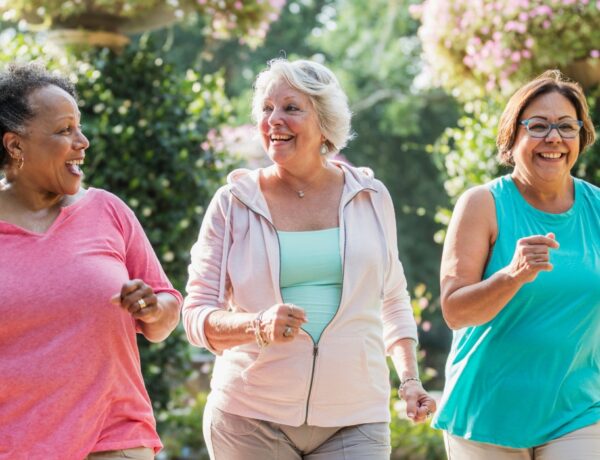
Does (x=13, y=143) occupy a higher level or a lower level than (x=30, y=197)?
higher

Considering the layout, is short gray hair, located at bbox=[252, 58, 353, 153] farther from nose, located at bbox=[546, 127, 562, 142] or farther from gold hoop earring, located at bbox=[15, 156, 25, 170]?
gold hoop earring, located at bbox=[15, 156, 25, 170]

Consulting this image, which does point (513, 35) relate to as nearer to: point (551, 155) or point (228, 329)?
point (551, 155)

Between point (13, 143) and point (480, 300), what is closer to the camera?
point (13, 143)

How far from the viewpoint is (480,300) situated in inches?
133

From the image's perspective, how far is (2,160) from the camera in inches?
129

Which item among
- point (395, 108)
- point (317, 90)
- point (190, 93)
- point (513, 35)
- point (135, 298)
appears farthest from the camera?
point (395, 108)

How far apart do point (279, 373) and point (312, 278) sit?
31 cm

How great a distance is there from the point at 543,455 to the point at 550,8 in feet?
11.2

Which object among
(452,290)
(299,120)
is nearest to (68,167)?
(299,120)

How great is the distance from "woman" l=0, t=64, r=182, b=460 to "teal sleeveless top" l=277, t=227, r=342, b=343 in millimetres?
353

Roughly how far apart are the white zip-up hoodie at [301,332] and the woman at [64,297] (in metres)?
0.22

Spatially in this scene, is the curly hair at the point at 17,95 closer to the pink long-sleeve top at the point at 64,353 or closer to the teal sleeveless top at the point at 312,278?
the pink long-sleeve top at the point at 64,353

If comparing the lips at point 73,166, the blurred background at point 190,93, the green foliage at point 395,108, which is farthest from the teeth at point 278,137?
the green foliage at point 395,108

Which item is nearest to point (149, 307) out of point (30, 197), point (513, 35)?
point (30, 197)
